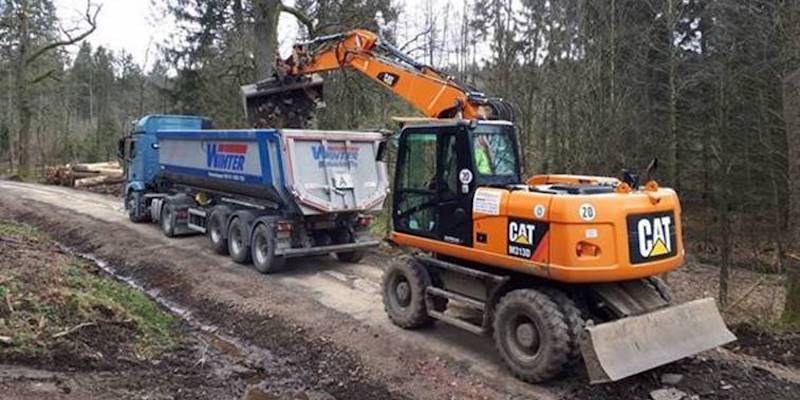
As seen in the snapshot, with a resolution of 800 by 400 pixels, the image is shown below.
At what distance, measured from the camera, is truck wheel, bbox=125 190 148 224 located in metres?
15.2

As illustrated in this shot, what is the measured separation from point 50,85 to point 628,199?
137 feet

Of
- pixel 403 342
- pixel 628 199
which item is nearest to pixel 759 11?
pixel 628 199

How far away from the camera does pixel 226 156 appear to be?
37.0ft

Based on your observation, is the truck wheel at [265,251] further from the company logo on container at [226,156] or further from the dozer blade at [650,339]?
the dozer blade at [650,339]

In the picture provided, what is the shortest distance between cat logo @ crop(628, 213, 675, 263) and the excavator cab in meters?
1.48

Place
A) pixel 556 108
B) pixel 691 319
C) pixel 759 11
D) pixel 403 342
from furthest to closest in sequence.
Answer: pixel 556 108
pixel 759 11
pixel 403 342
pixel 691 319

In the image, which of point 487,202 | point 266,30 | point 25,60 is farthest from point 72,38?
point 487,202

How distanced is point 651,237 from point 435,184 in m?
2.28

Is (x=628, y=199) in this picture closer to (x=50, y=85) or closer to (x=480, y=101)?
(x=480, y=101)

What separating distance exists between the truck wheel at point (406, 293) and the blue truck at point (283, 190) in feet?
5.90

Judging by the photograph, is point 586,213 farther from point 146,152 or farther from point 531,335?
point 146,152

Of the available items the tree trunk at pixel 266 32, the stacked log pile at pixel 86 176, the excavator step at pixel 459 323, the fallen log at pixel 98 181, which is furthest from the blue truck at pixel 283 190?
the stacked log pile at pixel 86 176

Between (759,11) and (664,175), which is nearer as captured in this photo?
(759,11)

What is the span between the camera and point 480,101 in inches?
296
